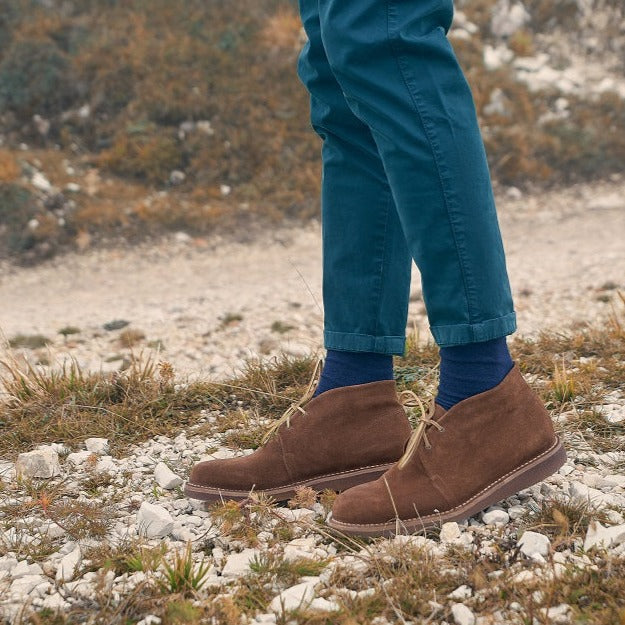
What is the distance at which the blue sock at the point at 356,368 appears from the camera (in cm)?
224

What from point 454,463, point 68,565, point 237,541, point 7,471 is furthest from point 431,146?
point 7,471

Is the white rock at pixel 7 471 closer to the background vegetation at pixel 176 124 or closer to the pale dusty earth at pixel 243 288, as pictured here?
the pale dusty earth at pixel 243 288

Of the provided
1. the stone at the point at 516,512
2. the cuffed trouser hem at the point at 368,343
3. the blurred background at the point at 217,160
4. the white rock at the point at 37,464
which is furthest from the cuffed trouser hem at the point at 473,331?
the blurred background at the point at 217,160

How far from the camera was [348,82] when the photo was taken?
1.99 metres

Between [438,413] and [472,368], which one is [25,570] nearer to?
[438,413]

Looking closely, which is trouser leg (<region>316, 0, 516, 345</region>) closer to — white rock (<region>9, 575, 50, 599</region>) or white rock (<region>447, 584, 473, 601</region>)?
white rock (<region>447, 584, 473, 601</region>)

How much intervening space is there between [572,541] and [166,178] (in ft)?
25.3

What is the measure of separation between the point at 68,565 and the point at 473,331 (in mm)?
1158

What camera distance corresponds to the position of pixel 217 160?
359 inches

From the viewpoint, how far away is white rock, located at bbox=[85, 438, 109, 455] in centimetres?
283

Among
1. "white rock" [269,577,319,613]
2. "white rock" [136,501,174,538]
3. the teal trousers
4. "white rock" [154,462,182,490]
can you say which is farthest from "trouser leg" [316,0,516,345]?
"white rock" [154,462,182,490]

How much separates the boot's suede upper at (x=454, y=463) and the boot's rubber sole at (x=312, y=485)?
21cm

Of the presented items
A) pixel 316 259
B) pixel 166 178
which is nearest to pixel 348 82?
pixel 316 259

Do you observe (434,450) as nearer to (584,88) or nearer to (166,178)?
(166,178)
